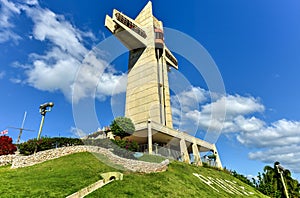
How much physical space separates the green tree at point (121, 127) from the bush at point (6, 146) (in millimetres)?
9748

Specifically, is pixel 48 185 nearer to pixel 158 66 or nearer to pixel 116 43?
pixel 158 66

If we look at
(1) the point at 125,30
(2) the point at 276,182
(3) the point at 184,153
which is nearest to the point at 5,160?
(3) the point at 184,153

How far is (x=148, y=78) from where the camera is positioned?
3522cm

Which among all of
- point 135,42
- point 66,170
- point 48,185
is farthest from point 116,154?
point 135,42

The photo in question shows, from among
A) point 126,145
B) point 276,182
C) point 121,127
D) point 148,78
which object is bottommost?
point 276,182

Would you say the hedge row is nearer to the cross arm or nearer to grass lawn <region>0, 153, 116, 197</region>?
grass lawn <region>0, 153, 116, 197</region>

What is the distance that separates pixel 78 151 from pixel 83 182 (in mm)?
7067

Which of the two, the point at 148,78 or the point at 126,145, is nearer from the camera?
the point at 126,145

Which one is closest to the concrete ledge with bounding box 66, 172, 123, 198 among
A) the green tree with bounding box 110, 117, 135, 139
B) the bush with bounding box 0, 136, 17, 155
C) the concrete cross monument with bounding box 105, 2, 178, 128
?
the green tree with bounding box 110, 117, 135, 139

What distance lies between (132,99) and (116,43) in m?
10.8

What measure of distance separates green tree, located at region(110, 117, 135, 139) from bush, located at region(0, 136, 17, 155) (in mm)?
9748

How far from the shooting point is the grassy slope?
34.7 ft

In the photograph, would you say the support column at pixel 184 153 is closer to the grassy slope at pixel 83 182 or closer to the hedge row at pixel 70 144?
the hedge row at pixel 70 144

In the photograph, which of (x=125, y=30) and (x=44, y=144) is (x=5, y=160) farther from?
(x=125, y=30)
